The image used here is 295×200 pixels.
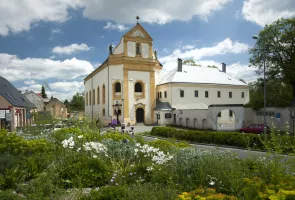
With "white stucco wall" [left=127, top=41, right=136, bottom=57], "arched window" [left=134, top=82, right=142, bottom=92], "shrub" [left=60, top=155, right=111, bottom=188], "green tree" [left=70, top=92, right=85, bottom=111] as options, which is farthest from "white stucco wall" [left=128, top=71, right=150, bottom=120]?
"green tree" [left=70, top=92, right=85, bottom=111]

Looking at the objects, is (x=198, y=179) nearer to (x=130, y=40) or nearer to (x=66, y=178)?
(x=66, y=178)

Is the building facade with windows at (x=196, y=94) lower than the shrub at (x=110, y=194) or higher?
higher

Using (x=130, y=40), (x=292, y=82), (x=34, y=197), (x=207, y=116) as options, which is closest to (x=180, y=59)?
(x=130, y=40)

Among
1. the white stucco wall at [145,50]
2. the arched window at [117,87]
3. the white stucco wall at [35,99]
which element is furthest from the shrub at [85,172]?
the white stucco wall at [35,99]

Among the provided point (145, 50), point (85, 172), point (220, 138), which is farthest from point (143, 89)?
point (85, 172)

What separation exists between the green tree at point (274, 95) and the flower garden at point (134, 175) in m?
23.2

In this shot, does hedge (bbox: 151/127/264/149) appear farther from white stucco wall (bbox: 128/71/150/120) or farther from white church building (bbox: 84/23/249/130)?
white stucco wall (bbox: 128/71/150/120)

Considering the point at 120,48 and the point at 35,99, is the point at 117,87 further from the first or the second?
the point at 35,99

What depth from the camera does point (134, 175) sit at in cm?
633

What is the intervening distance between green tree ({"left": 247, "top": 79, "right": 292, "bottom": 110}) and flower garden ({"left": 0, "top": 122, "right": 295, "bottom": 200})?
2316cm

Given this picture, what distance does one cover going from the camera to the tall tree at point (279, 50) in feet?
91.0

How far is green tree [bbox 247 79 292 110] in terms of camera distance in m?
27.2

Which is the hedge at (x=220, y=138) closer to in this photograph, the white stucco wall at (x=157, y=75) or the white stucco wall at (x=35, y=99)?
the white stucco wall at (x=157, y=75)

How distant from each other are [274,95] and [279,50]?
5.40 meters
